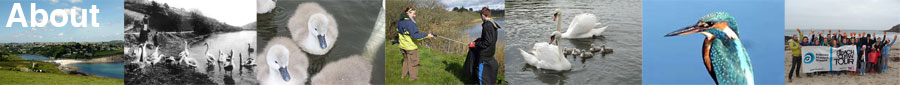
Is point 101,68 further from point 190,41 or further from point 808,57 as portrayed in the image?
point 808,57

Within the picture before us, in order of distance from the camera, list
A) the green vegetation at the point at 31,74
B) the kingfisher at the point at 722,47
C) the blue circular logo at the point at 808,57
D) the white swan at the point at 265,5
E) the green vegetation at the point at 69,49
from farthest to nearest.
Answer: the green vegetation at the point at 31,74
the green vegetation at the point at 69,49
the blue circular logo at the point at 808,57
the white swan at the point at 265,5
the kingfisher at the point at 722,47

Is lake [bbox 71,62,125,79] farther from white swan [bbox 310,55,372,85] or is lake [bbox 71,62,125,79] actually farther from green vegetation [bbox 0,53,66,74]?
white swan [bbox 310,55,372,85]

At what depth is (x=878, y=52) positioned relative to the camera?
5797 mm

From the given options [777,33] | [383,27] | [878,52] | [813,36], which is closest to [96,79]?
[383,27]

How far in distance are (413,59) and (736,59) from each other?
278cm

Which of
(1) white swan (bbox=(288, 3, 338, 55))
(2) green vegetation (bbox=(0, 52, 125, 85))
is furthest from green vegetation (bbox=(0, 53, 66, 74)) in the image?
(1) white swan (bbox=(288, 3, 338, 55))

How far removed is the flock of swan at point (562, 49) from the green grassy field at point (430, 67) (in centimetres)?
35

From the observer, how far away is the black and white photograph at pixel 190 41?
5.59 m

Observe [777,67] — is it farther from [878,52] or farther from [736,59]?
[878,52]

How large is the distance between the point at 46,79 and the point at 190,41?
5.33 feet

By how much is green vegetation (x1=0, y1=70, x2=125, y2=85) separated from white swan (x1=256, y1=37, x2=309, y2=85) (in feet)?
4.87

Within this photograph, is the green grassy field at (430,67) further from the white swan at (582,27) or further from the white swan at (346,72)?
the white swan at (582,27)

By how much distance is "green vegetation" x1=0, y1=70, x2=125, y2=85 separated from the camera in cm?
593

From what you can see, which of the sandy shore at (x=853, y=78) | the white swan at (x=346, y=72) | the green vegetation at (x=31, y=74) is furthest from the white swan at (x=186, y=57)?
the sandy shore at (x=853, y=78)
